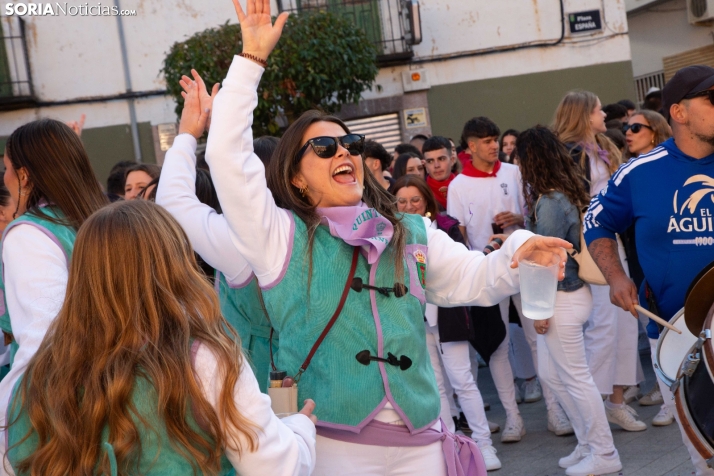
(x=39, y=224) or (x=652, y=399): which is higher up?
(x=39, y=224)

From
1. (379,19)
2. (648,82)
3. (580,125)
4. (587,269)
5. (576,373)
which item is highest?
(379,19)

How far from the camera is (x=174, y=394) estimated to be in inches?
84.5

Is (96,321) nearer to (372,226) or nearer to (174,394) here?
(174,394)

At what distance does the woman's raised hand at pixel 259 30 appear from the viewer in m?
2.75

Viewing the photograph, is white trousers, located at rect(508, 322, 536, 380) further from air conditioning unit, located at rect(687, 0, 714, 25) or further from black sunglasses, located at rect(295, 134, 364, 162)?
air conditioning unit, located at rect(687, 0, 714, 25)

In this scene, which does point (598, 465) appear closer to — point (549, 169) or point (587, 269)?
point (587, 269)

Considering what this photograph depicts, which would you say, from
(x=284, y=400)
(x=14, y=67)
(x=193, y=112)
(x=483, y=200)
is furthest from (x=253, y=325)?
(x=14, y=67)

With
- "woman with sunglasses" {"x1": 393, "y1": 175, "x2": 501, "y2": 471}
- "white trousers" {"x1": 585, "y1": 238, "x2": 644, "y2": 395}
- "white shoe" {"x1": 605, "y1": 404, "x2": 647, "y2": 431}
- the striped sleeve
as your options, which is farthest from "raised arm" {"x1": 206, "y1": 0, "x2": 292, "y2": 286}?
"white shoe" {"x1": 605, "y1": 404, "x2": 647, "y2": 431}

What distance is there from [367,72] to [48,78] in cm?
536

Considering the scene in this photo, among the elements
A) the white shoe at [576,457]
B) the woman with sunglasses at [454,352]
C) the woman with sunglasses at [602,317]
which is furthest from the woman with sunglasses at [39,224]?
the woman with sunglasses at [602,317]

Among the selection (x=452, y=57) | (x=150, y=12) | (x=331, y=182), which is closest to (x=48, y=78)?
(x=150, y=12)

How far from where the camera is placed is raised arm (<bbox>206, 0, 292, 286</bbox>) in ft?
8.82

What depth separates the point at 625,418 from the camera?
6.23 m

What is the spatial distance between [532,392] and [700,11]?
13.1 metres
